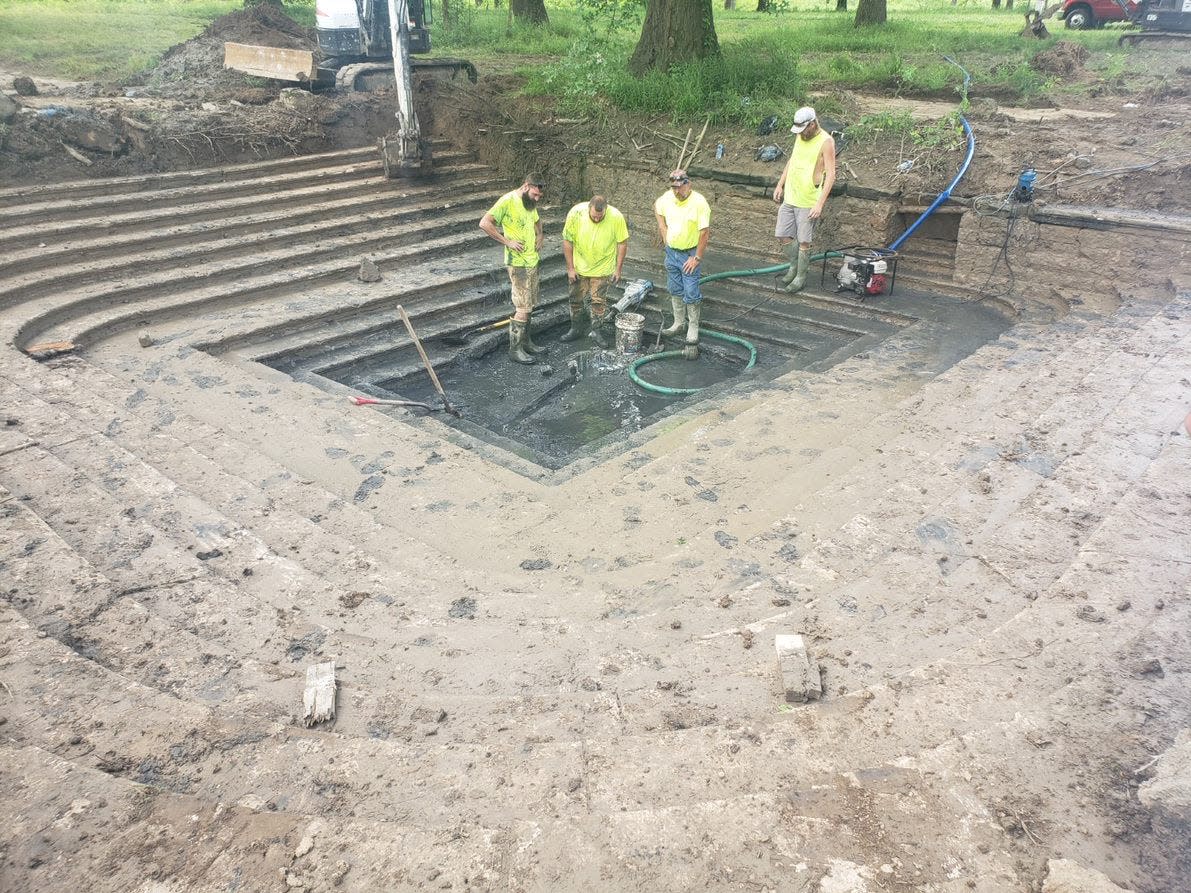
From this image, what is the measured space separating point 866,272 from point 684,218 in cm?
252

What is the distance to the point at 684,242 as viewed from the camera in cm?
909

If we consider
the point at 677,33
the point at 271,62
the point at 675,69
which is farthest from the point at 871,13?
the point at 271,62

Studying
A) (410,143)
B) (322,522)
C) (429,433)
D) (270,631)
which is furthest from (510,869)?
(410,143)

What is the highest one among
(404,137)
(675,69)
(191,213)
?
(675,69)

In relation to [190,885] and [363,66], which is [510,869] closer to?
[190,885]

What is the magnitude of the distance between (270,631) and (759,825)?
8.60ft

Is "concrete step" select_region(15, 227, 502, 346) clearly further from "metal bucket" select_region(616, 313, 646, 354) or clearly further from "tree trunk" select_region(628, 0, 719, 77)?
"tree trunk" select_region(628, 0, 719, 77)

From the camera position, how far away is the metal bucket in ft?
31.0

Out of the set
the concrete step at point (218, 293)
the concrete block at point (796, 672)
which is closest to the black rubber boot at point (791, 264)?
the concrete step at point (218, 293)

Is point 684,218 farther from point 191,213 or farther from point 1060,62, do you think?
point 1060,62

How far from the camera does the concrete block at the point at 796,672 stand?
3.49 m

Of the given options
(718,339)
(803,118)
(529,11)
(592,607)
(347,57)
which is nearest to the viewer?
(592,607)

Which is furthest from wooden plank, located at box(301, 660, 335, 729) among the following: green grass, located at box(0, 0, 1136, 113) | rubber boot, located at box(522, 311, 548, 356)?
green grass, located at box(0, 0, 1136, 113)

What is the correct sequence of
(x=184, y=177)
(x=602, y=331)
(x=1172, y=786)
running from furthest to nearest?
(x=184, y=177) → (x=602, y=331) → (x=1172, y=786)
